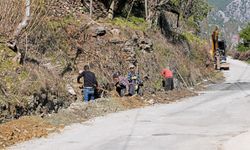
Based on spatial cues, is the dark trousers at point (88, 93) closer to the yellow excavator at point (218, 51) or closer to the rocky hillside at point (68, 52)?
the rocky hillside at point (68, 52)

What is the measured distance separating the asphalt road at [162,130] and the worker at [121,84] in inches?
88.9

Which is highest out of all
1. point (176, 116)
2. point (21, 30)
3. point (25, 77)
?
point (21, 30)

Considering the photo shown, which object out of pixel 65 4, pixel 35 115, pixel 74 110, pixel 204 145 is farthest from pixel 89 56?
pixel 204 145

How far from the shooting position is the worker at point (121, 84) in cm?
2583

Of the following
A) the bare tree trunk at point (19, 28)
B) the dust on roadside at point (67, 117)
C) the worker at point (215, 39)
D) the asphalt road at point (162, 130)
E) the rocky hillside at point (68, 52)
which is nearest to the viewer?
the asphalt road at point (162, 130)

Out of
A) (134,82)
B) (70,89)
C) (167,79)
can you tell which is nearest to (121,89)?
(134,82)

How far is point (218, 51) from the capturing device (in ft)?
168

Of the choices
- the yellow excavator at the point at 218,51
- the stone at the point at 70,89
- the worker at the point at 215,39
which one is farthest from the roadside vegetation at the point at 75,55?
the yellow excavator at the point at 218,51

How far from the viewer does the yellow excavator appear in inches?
2005

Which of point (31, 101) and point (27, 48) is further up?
point (27, 48)

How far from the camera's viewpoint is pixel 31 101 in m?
18.5

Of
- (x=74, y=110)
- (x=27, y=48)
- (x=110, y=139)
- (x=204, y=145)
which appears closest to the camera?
(x=204, y=145)

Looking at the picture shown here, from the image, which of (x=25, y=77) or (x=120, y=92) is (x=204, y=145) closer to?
(x=25, y=77)

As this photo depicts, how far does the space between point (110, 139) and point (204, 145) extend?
8.74 ft
